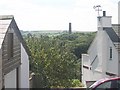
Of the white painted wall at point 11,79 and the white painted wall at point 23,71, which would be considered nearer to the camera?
the white painted wall at point 11,79

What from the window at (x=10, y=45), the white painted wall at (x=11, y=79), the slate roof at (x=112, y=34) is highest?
the slate roof at (x=112, y=34)

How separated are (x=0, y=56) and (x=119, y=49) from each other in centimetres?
1414

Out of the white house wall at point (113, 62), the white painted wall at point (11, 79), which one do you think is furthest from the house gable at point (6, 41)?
the white house wall at point (113, 62)

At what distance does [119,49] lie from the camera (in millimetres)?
24141

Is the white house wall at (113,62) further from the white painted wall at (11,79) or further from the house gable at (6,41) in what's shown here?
the white painted wall at (11,79)

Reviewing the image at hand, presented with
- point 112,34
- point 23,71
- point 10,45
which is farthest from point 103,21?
point 10,45

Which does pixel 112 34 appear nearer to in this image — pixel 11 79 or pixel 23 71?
pixel 23 71

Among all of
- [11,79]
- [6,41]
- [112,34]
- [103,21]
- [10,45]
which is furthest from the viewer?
[103,21]

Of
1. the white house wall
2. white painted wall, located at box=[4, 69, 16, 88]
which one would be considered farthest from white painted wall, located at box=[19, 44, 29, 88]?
the white house wall

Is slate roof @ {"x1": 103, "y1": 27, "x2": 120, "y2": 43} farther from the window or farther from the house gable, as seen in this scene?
the window

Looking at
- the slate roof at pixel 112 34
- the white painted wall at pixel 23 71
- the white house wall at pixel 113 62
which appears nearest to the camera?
the white painted wall at pixel 23 71

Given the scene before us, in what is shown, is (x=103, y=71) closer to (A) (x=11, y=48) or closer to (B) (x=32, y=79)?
(B) (x=32, y=79)

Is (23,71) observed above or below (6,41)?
below

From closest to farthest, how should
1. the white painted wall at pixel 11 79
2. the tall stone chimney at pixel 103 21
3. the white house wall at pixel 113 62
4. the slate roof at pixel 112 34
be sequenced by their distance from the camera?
the white painted wall at pixel 11 79
the white house wall at pixel 113 62
the slate roof at pixel 112 34
the tall stone chimney at pixel 103 21
